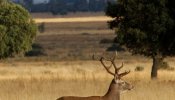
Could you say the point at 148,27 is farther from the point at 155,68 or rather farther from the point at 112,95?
the point at 112,95

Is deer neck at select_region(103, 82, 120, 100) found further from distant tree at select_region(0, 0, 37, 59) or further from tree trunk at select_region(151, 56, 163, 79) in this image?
distant tree at select_region(0, 0, 37, 59)

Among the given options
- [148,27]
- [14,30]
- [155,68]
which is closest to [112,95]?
[148,27]

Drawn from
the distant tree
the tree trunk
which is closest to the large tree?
the tree trunk

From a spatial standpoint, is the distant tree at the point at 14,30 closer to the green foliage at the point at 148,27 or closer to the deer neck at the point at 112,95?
the green foliage at the point at 148,27

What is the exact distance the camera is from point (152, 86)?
28547mm

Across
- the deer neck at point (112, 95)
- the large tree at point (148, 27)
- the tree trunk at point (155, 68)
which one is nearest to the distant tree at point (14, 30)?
the large tree at point (148, 27)

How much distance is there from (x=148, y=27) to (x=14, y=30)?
10.5 metres

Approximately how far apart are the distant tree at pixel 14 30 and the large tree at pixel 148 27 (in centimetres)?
871

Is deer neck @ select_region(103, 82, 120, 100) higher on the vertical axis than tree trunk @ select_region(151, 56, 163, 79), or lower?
higher

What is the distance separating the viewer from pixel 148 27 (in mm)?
36375

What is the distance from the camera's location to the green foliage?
118ft

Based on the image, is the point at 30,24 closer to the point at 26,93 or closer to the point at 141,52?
the point at 141,52

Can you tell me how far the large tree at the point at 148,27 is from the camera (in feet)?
118

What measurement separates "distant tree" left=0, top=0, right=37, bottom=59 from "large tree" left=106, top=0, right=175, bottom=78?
8708 mm
